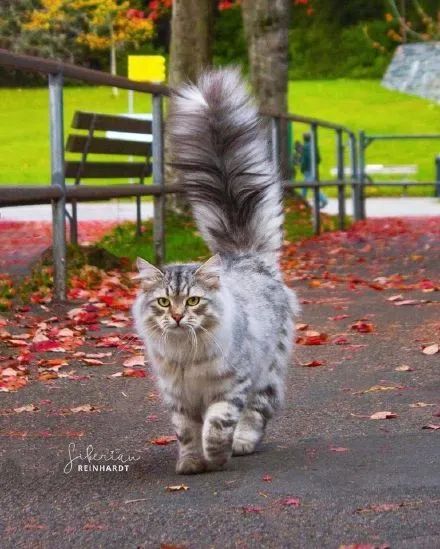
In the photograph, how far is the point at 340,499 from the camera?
4523 mm

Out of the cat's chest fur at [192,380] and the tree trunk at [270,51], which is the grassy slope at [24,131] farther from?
the tree trunk at [270,51]

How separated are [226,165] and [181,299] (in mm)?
1587

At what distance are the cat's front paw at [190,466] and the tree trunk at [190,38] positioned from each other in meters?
12.8

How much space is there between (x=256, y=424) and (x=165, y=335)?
29.2 inches

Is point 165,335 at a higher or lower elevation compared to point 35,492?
higher

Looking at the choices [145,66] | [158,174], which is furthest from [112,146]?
[145,66]

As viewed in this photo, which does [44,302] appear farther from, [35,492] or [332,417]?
[35,492]

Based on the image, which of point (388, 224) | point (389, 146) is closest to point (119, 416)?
point (388, 224)

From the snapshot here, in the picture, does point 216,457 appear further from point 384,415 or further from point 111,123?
point 111,123

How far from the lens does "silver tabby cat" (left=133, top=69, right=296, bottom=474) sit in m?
5.21

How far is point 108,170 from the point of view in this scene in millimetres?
11914

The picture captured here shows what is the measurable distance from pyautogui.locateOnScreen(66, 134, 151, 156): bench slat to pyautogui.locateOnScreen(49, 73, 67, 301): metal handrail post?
5.27 ft

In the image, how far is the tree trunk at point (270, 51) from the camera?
20016mm

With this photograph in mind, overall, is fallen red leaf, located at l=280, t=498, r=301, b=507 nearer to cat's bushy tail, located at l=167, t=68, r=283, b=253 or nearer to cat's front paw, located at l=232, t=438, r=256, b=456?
cat's front paw, located at l=232, t=438, r=256, b=456
